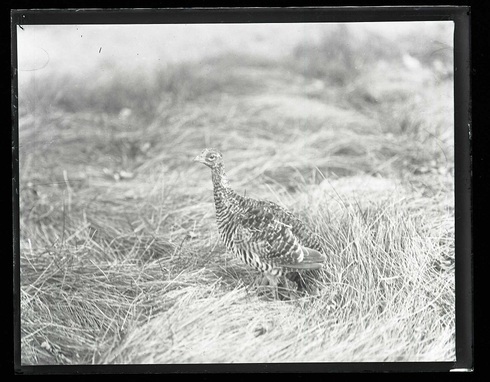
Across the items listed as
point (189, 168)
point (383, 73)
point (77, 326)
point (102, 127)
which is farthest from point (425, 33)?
point (77, 326)

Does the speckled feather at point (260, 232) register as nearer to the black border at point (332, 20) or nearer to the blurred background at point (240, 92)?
the blurred background at point (240, 92)

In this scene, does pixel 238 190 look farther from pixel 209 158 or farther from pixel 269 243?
pixel 269 243

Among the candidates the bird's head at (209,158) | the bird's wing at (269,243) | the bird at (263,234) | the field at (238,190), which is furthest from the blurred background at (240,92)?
the bird's wing at (269,243)

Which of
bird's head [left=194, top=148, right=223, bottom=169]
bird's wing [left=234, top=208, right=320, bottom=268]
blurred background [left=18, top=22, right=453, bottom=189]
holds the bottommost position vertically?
bird's wing [left=234, top=208, right=320, bottom=268]

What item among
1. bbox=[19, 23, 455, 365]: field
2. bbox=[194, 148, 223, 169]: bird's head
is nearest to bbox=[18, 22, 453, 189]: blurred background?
bbox=[19, 23, 455, 365]: field

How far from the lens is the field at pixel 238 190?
11.4 ft

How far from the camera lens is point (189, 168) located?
143 inches

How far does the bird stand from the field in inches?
3.7

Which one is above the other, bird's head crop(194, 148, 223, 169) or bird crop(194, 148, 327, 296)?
bird's head crop(194, 148, 223, 169)

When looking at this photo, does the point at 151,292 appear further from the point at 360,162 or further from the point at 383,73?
the point at 383,73

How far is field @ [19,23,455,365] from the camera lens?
348 cm

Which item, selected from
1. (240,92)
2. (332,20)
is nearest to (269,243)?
(240,92)

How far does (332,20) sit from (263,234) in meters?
1.29

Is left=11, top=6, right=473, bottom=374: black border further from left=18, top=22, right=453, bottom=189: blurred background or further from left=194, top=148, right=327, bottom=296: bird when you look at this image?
left=194, top=148, right=327, bottom=296: bird
